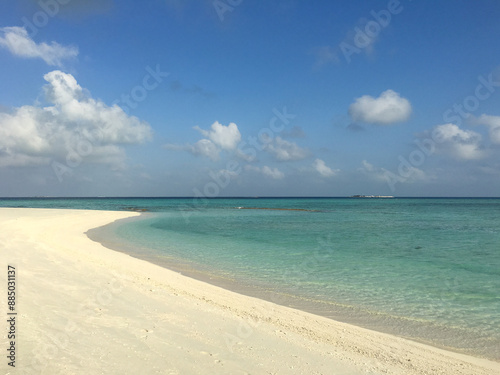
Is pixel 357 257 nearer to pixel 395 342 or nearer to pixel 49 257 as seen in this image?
pixel 395 342

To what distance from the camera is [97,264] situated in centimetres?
1441

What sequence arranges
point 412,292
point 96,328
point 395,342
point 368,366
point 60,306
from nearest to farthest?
1. point 368,366
2. point 96,328
3. point 395,342
4. point 60,306
5. point 412,292

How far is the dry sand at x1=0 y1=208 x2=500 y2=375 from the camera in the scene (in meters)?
5.78

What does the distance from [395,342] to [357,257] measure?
40.6 ft

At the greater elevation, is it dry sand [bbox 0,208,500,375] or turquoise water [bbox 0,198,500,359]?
dry sand [bbox 0,208,500,375]

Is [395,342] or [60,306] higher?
[60,306]

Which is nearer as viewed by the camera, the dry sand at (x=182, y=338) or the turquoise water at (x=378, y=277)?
the dry sand at (x=182, y=338)

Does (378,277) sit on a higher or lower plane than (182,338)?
lower

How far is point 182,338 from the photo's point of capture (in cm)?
685

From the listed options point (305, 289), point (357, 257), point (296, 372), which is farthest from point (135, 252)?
point (296, 372)

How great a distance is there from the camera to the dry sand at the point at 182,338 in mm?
5781

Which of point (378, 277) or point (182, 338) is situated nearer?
point (182, 338)

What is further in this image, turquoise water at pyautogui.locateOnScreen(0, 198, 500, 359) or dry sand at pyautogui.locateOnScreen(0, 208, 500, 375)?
turquoise water at pyautogui.locateOnScreen(0, 198, 500, 359)

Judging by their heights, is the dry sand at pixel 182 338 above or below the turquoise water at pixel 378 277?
above
